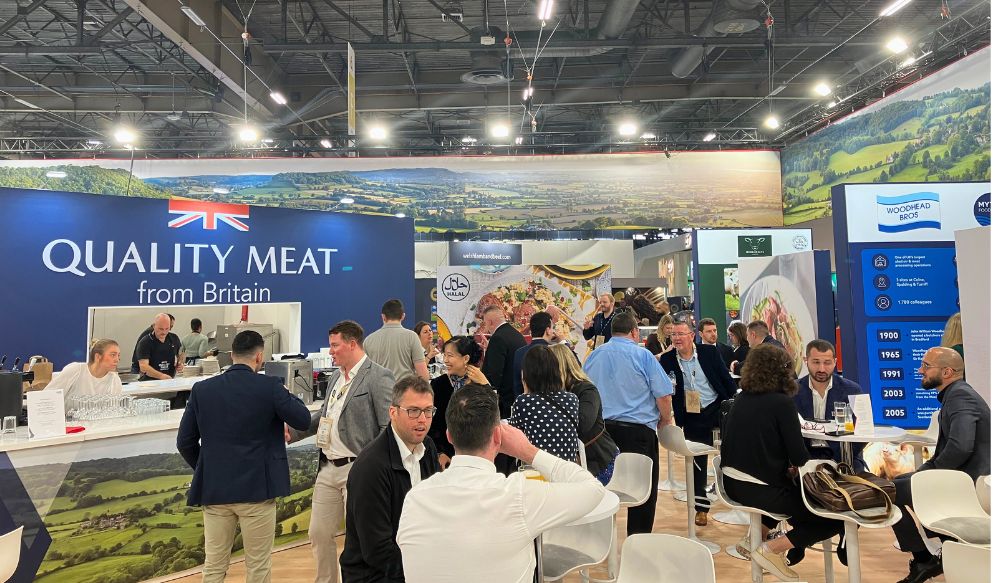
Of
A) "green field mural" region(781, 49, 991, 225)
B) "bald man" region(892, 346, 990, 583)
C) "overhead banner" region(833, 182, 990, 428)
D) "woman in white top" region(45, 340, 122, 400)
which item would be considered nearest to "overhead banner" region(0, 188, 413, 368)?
"woman in white top" region(45, 340, 122, 400)

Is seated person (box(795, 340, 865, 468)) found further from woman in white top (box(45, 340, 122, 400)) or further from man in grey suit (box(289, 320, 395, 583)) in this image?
woman in white top (box(45, 340, 122, 400))

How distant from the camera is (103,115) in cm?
1256

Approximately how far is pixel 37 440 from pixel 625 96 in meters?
10.2

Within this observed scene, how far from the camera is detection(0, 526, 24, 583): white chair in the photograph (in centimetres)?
259

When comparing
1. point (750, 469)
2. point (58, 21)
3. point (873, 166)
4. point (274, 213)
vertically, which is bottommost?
point (750, 469)

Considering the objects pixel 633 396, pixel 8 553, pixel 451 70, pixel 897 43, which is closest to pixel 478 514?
pixel 8 553

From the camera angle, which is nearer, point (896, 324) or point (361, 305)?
point (896, 324)

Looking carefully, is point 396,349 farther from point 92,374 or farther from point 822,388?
point 822,388

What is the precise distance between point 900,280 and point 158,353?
23.8ft

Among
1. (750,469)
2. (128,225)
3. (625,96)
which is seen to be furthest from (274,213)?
(625,96)

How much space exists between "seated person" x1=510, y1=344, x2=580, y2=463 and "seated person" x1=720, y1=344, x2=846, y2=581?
0.83m

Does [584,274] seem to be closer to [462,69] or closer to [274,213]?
[274,213]

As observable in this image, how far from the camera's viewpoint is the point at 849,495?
9.66ft

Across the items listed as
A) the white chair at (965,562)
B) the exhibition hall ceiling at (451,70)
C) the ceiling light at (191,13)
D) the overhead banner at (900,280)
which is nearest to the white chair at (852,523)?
the white chair at (965,562)
